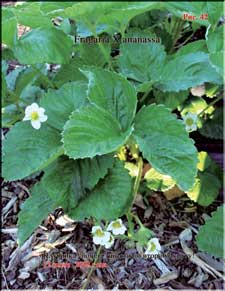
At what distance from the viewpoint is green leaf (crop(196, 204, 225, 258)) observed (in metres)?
1.26

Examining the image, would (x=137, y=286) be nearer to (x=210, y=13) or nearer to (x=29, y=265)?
(x=29, y=265)

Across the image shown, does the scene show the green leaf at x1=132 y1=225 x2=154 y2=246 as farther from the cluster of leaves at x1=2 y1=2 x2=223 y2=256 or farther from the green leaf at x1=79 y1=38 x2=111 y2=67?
the green leaf at x1=79 y1=38 x2=111 y2=67

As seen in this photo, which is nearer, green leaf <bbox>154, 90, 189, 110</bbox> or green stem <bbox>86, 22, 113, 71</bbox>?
green stem <bbox>86, 22, 113, 71</bbox>

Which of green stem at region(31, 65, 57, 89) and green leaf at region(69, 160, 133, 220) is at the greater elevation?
green stem at region(31, 65, 57, 89)

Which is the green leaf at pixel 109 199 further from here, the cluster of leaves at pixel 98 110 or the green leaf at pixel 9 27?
the green leaf at pixel 9 27

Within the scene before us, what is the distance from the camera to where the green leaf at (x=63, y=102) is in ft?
4.20

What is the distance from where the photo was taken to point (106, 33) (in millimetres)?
1512

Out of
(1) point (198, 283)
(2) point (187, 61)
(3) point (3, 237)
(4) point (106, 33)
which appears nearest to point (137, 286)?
(1) point (198, 283)

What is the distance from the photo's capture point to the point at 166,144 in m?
1.17

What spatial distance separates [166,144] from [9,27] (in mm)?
476

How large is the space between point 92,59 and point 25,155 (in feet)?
1.26

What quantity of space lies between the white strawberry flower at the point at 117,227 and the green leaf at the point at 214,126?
420 millimetres

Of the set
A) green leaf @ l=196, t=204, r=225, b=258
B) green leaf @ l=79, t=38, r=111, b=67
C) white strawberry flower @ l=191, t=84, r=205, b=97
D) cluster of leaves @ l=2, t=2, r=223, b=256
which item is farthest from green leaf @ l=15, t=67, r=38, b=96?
green leaf @ l=196, t=204, r=225, b=258

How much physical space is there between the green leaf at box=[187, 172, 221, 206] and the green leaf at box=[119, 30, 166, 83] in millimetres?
330
